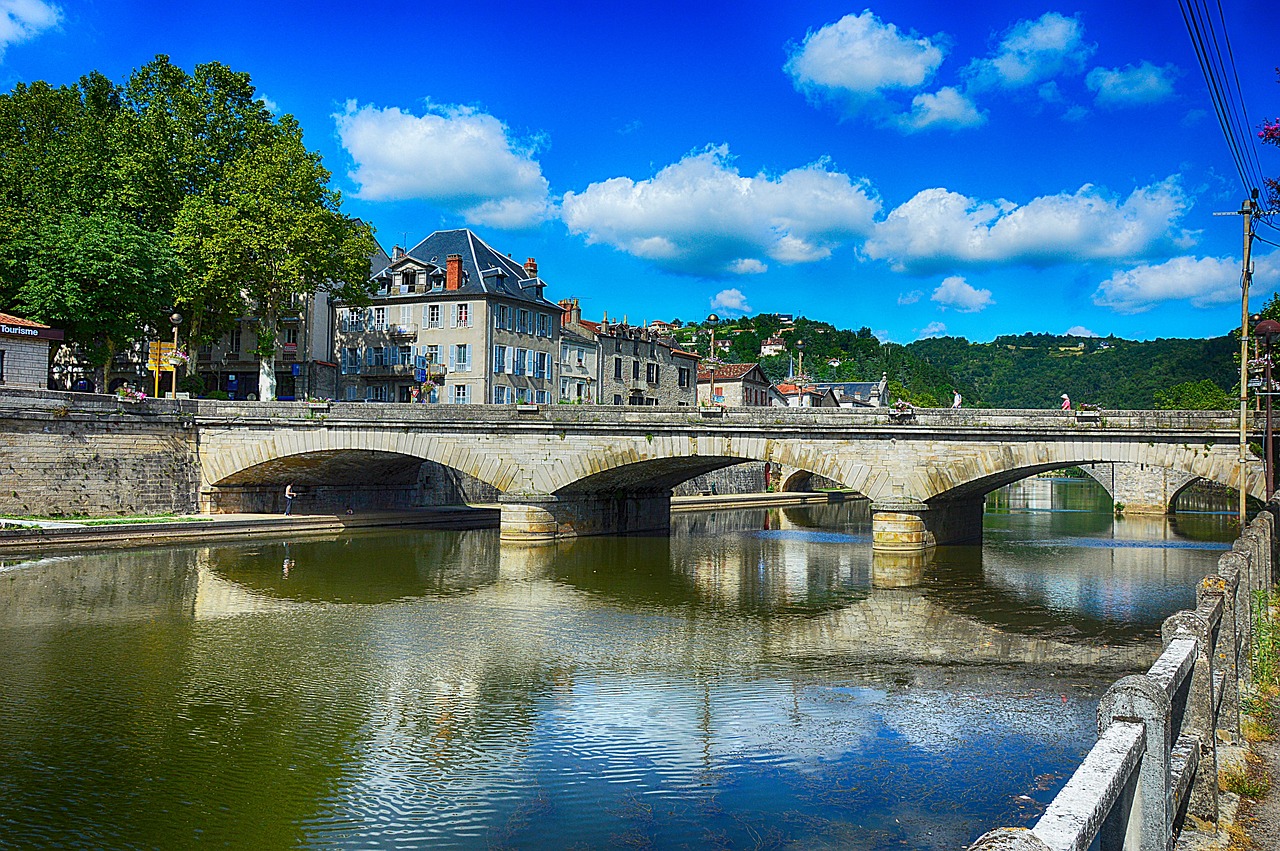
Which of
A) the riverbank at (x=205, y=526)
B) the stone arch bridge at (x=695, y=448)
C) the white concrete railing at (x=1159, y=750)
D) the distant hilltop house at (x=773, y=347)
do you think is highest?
the distant hilltop house at (x=773, y=347)

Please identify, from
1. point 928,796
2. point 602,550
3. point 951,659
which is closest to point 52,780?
point 928,796

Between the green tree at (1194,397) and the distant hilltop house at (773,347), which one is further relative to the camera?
the distant hilltop house at (773,347)

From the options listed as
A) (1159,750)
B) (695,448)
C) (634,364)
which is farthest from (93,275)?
(1159,750)

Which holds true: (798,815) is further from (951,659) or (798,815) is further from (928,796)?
(951,659)

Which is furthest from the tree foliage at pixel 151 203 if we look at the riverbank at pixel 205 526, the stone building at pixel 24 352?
the riverbank at pixel 205 526

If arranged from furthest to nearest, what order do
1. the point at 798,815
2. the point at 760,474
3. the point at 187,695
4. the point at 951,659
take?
the point at 760,474 → the point at 951,659 → the point at 187,695 → the point at 798,815

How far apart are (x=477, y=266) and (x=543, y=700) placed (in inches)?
1710

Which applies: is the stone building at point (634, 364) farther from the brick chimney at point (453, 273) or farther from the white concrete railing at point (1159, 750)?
the white concrete railing at point (1159, 750)

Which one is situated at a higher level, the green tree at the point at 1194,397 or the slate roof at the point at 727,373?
the slate roof at the point at 727,373

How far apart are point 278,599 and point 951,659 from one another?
52.6ft

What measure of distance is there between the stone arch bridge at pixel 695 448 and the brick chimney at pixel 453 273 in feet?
54.1

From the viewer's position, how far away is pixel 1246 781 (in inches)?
313

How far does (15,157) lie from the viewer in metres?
41.6

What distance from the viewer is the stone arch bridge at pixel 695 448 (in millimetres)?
30656
